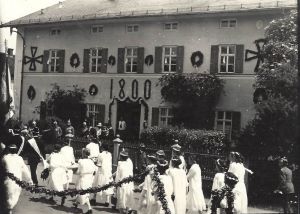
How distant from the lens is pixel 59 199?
1155 cm

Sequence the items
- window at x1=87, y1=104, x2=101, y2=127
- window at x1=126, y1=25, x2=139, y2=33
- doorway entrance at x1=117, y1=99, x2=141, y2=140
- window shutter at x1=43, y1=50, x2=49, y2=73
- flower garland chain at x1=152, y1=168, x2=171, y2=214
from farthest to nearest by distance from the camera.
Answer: window shutter at x1=43, y1=50, x2=49, y2=73 < window at x1=87, y1=104, x2=101, y2=127 < window at x1=126, y1=25, x2=139, y2=33 < doorway entrance at x1=117, y1=99, x2=141, y2=140 < flower garland chain at x1=152, y1=168, x2=171, y2=214

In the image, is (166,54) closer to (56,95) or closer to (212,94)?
(212,94)

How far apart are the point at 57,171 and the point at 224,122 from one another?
1140cm

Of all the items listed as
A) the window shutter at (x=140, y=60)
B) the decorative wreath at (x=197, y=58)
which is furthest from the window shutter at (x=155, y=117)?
the decorative wreath at (x=197, y=58)

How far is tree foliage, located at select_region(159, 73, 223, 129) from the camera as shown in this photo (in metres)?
20.6

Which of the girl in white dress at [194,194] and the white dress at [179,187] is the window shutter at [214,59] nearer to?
the girl in white dress at [194,194]

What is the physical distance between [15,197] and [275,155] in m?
6.57

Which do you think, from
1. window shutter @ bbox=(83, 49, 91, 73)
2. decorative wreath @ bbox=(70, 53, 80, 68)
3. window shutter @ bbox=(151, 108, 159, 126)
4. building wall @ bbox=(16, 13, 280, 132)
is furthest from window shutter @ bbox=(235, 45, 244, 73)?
decorative wreath @ bbox=(70, 53, 80, 68)

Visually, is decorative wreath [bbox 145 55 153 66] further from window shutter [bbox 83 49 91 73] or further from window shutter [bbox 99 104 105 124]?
window shutter [bbox 83 49 91 73]

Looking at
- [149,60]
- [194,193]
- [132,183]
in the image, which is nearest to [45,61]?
[149,60]

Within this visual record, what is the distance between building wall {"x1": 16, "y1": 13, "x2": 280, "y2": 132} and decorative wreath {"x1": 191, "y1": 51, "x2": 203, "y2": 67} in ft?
0.58

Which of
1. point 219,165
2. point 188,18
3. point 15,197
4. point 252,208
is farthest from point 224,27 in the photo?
point 15,197

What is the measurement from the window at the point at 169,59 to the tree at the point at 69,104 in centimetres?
505

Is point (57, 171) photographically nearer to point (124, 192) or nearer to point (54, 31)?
point (124, 192)
